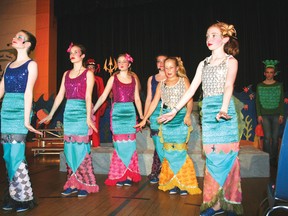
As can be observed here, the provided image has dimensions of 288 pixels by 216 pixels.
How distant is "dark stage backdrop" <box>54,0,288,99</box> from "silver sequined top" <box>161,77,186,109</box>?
20.0ft

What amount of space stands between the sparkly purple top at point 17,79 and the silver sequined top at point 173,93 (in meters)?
1.52

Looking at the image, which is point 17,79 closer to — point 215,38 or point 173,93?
point 173,93

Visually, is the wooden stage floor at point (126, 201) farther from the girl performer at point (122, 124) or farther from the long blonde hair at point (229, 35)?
the long blonde hair at point (229, 35)

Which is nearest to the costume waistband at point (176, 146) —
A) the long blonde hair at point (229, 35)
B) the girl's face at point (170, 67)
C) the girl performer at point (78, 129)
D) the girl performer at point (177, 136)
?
the girl performer at point (177, 136)

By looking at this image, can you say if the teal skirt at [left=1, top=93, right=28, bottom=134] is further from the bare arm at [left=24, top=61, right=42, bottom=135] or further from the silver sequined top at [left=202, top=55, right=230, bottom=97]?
the silver sequined top at [left=202, top=55, right=230, bottom=97]

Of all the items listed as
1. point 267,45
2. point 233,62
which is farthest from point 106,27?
point 233,62

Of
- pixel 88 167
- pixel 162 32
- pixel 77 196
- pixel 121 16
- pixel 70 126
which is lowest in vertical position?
pixel 77 196

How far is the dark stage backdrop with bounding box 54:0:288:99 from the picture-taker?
8.94 meters

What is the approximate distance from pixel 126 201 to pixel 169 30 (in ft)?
26.8

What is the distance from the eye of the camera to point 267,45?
8945 millimetres

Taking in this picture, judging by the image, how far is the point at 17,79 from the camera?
273cm

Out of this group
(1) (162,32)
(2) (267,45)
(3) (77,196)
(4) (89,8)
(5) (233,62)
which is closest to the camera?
(5) (233,62)

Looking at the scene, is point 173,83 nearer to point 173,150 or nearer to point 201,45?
point 173,150

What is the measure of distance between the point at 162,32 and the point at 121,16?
1.66m
